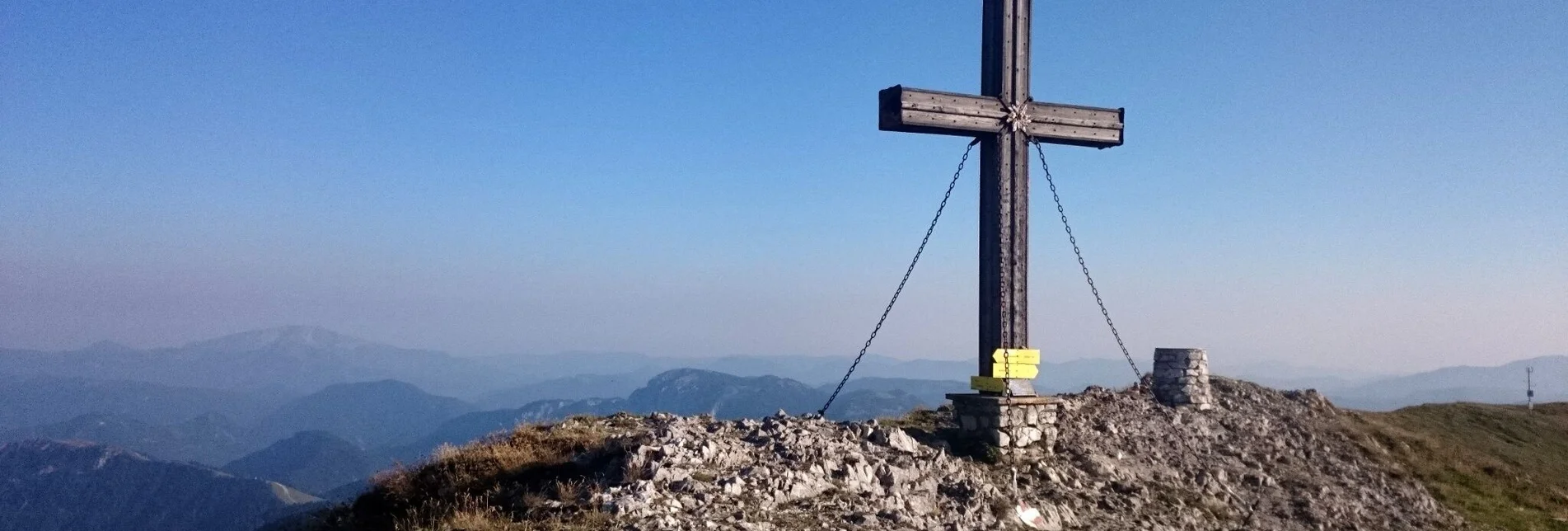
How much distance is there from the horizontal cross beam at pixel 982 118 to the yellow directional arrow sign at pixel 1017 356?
3.09m

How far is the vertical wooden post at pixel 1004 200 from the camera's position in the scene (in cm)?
1307

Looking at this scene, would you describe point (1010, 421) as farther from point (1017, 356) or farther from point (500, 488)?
point (500, 488)

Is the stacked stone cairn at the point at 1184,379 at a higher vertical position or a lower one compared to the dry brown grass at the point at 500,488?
higher

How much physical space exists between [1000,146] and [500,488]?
316 inches

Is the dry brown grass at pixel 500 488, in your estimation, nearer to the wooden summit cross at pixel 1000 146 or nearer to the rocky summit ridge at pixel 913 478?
the rocky summit ridge at pixel 913 478

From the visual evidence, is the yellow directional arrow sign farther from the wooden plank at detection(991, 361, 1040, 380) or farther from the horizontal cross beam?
the horizontal cross beam

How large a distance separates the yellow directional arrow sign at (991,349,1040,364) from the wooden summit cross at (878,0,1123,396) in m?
0.01

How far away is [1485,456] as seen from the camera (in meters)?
19.2

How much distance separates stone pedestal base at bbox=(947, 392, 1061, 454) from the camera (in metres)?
12.4

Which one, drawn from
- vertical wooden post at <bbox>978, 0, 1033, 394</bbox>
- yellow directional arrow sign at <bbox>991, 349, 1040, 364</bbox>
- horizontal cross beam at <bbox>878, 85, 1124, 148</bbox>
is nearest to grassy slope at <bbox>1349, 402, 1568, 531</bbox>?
yellow directional arrow sign at <bbox>991, 349, 1040, 364</bbox>

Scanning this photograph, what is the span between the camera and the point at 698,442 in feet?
32.9

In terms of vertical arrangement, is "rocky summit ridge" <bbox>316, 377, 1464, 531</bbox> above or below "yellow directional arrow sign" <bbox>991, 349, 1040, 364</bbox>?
below

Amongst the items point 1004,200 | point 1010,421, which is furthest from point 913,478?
point 1004,200

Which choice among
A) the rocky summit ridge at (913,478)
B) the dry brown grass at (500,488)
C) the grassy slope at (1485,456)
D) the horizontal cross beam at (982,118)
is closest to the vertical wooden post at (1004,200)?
the horizontal cross beam at (982,118)
